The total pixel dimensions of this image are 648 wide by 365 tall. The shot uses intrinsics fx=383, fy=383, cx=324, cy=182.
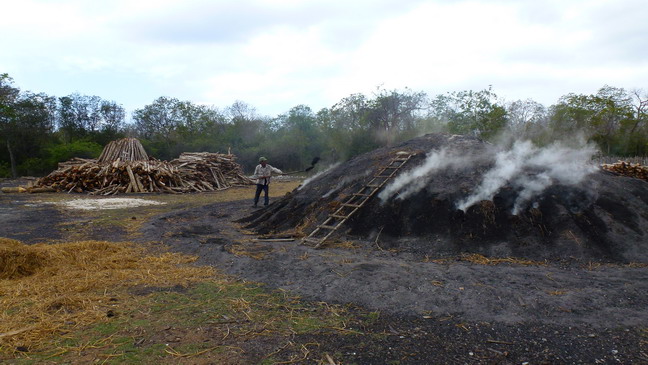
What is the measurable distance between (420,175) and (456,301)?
14.4 feet

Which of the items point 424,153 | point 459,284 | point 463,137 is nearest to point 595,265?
point 459,284

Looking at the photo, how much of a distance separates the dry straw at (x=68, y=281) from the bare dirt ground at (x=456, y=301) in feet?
2.74

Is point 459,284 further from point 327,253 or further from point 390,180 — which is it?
point 390,180

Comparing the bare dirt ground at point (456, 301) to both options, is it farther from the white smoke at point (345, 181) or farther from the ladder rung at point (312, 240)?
the white smoke at point (345, 181)

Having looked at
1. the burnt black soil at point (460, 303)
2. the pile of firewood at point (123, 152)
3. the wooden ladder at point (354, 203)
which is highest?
the pile of firewood at point (123, 152)

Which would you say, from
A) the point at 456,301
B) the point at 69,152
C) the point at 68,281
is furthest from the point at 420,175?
the point at 69,152

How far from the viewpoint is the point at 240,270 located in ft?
19.1

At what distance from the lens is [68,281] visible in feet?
16.8

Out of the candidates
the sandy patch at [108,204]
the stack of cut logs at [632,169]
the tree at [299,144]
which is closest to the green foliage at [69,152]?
the tree at [299,144]

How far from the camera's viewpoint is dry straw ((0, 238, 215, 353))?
12.5 feet

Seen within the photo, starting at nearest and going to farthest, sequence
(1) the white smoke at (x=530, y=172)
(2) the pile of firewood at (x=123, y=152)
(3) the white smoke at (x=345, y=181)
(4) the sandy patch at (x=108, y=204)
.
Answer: (1) the white smoke at (x=530, y=172)
(3) the white smoke at (x=345, y=181)
(4) the sandy patch at (x=108, y=204)
(2) the pile of firewood at (x=123, y=152)

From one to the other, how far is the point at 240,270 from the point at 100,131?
36391mm

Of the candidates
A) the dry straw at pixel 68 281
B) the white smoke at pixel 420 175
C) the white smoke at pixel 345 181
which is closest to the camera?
the dry straw at pixel 68 281

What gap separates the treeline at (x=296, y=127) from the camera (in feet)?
71.2
